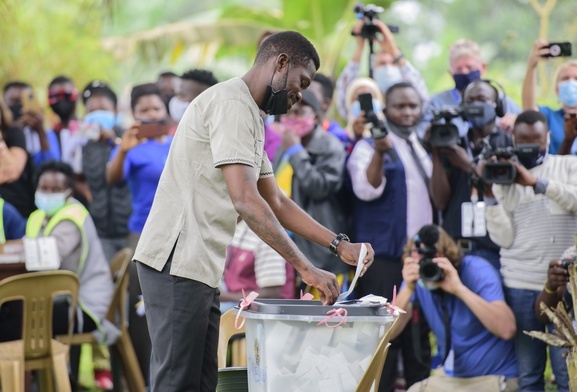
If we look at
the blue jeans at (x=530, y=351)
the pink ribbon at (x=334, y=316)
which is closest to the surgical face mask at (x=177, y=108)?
the blue jeans at (x=530, y=351)

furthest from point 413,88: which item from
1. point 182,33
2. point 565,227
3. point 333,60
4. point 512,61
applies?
point 512,61

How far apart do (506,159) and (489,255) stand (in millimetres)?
824

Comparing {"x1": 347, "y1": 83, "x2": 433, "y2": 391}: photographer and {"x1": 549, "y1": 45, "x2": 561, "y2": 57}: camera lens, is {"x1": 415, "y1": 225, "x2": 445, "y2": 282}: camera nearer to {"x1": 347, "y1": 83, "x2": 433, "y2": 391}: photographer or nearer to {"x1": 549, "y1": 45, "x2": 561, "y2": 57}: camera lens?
{"x1": 347, "y1": 83, "x2": 433, "y2": 391}: photographer

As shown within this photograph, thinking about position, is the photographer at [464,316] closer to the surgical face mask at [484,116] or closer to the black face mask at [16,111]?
the surgical face mask at [484,116]

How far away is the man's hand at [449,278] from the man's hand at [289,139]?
1.44 m

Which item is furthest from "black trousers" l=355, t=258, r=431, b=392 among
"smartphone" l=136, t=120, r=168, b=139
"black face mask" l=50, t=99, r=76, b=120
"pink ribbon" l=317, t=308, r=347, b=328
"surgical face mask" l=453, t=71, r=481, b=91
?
"black face mask" l=50, t=99, r=76, b=120

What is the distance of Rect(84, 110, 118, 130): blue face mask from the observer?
8.41 m

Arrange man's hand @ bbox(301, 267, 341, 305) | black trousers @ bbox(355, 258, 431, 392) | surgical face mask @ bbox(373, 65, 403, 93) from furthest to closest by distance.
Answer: surgical face mask @ bbox(373, 65, 403, 93) → black trousers @ bbox(355, 258, 431, 392) → man's hand @ bbox(301, 267, 341, 305)

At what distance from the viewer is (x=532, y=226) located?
595 cm

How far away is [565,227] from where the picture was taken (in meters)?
5.86

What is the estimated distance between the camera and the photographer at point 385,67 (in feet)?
23.7

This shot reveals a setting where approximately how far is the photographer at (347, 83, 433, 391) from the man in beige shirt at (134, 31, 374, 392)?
2.39 m

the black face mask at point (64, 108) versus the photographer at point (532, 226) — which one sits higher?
the black face mask at point (64, 108)

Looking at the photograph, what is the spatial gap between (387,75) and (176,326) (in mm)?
3890
